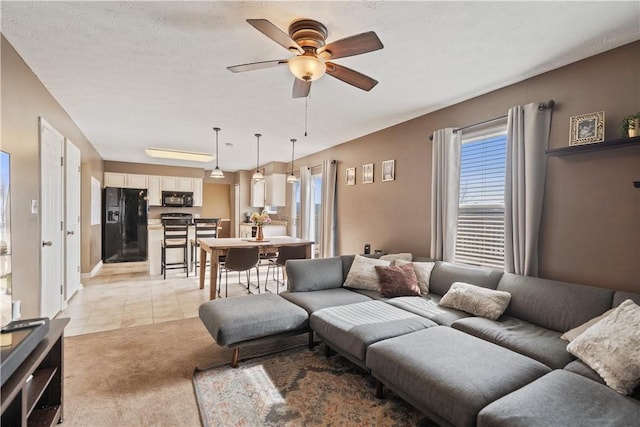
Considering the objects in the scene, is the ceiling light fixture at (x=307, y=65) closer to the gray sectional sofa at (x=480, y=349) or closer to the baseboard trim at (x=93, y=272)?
the gray sectional sofa at (x=480, y=349)

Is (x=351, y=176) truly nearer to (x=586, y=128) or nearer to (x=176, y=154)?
(x=586, y=128)

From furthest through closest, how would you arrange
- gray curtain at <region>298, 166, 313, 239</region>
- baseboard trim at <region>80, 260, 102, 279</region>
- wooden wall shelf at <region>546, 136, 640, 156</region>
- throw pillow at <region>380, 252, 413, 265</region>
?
gray curtain at <region>298, 166, 313, 239</region>, baseboard trim at <region>80, 260, 102, 279</region>, throw pillow at <region>380, 252, 413, 265</region>, wooden wall shelf at <region>546, 136, 640, 156</region>

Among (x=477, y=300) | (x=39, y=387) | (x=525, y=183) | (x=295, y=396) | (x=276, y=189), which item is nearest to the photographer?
(x=39, y=387)

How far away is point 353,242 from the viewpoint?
5043 mm

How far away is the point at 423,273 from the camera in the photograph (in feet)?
10.5

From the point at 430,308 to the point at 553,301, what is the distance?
2.90 ft

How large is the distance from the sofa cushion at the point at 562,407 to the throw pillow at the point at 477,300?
886 millimetres

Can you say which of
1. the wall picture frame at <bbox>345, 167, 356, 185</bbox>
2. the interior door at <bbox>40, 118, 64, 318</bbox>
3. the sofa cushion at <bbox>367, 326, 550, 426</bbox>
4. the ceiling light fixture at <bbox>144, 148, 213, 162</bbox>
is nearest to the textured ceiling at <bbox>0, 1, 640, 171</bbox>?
the interior door at <bbox>40, 118, 64, 318</bbox>

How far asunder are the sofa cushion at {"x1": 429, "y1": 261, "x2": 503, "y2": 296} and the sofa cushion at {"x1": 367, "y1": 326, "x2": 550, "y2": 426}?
84 cm

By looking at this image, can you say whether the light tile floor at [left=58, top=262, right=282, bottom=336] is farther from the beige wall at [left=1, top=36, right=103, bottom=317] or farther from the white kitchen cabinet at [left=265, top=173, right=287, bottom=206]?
the white kitchen cabinet at [left=265, top=173, right=287, bottom=206]

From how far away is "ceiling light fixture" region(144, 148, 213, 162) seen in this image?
619cm

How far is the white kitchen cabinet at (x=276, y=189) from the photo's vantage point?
720cm

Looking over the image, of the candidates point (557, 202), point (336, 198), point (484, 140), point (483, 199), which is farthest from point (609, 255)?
point (336, 198)

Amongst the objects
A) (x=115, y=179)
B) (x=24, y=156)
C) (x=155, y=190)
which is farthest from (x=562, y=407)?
(x=115, y=179)
